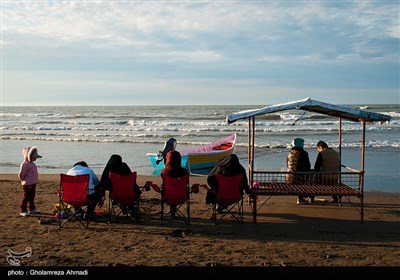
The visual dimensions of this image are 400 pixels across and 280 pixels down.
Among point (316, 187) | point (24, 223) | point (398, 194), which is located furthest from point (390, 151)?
point (24, 223)

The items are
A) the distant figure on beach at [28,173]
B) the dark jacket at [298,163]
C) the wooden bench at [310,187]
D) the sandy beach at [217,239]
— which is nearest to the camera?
the sandy beach at [217,239]

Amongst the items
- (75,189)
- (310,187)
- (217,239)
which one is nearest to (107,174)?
(75,189)

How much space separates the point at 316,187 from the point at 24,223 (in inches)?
207

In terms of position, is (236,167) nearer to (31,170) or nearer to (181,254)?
(181,254)

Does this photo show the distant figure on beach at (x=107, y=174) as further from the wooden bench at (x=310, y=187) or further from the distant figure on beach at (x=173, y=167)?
the wooden bench at (x=310, y=187)

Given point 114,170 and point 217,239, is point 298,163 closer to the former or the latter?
point 217,239

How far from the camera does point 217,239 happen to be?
21.0 feet

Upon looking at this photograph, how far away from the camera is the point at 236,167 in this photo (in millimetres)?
7414

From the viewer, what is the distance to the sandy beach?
17.6ft

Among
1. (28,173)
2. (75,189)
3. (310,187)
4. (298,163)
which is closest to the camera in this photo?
(75,189)

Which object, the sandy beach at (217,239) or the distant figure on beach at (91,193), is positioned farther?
the distant figure on beach at (91,193)

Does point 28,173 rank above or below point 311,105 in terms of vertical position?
below

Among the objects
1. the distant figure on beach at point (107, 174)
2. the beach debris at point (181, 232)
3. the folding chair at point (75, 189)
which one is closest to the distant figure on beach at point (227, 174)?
the beach debris at point (181, 232)

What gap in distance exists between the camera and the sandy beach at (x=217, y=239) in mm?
5359
